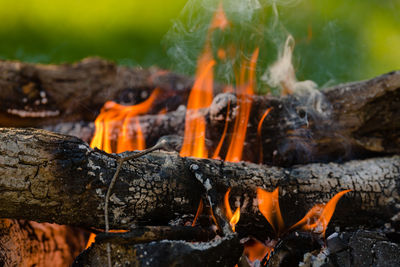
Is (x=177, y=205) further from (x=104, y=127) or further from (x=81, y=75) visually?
(x=81, y=75)

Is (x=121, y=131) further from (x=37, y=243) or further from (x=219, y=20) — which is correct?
(x=219, y=20)

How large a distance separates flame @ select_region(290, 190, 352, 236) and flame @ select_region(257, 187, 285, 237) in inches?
→ 3.8

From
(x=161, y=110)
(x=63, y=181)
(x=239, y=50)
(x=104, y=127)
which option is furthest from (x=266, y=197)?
(x=239, y=50)

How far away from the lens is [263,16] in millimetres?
3543

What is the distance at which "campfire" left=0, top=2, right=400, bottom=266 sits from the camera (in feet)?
4.57

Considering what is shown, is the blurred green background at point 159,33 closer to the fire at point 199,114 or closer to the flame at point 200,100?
the flame at point 200,100

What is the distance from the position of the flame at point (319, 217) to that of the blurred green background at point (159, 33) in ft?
5.90

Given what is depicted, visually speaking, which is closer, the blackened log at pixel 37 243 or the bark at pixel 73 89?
the blackened log at pixel 37 243

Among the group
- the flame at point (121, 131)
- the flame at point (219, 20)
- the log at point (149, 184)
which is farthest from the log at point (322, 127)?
the flame at point (219, 20)

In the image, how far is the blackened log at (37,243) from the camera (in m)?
1.68

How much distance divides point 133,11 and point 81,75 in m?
1.27

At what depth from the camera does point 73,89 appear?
3.22 m

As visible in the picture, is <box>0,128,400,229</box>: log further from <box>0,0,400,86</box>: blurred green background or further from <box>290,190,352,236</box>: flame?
<box>0,0,400,86</box>: blurred green background

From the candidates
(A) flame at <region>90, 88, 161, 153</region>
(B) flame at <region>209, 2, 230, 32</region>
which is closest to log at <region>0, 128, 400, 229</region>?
(A) flame at <region>90, 88, 161, 153</region>
